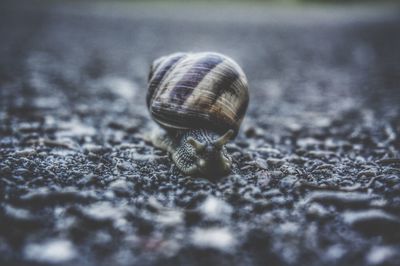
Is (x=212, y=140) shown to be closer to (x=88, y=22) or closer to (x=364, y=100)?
(x=364, y=100)

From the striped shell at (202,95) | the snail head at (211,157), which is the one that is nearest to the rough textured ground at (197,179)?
the snail head at (211,157)

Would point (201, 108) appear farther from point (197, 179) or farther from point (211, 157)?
point (197, 179)

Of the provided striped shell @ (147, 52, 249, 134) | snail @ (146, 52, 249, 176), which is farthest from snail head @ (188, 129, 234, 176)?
striped shell @ (147, 52, 249, 134)

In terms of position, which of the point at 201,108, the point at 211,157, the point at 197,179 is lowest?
the point at 197,179

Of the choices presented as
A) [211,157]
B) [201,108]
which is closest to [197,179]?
[211,157]

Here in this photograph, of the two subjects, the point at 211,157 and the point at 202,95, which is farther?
the point at 202,95

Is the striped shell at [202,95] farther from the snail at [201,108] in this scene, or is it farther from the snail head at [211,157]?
the snail head at [211,157]

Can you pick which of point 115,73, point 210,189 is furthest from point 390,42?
point 210,189
